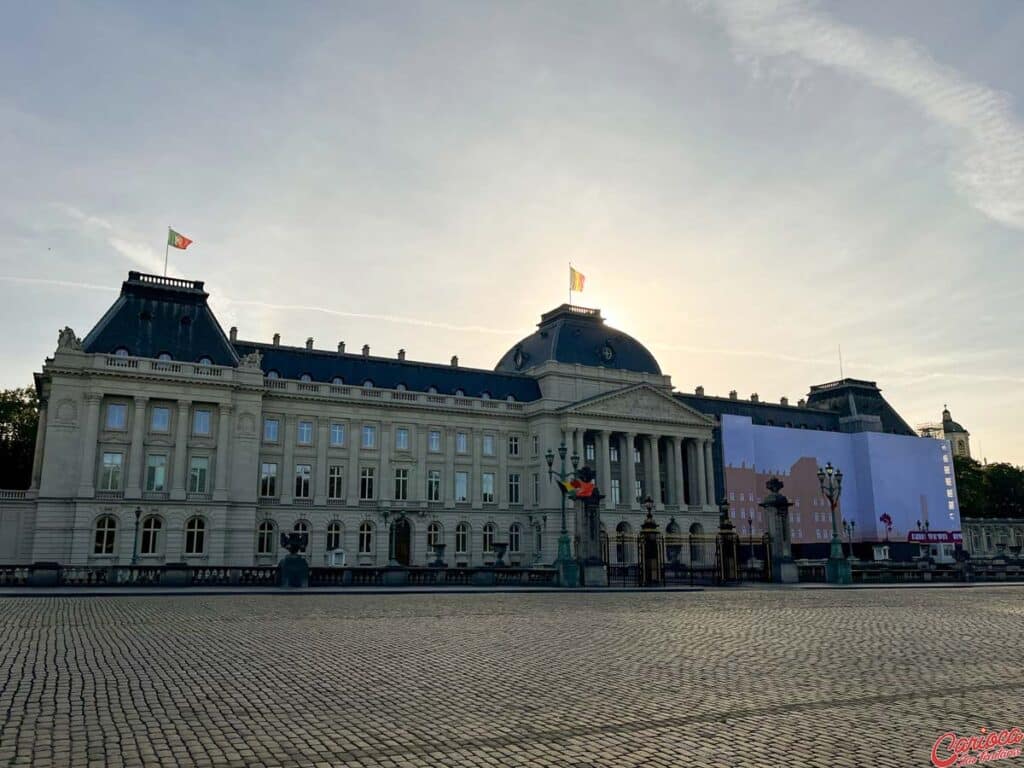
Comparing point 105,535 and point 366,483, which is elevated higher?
point 366,483

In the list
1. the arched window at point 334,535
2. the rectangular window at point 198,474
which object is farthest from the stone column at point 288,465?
the rectangular window at point 198,474

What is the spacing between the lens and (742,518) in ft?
282

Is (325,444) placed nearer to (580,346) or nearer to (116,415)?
(116,415)

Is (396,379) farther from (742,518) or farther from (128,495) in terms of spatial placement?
(742,518)

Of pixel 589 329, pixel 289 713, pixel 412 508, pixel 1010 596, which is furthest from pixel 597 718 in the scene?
pixel 589 329

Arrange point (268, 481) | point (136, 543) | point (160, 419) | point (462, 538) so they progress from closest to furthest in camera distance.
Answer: point (136, 543) → point (160, 419) → point (268, 481) → point (462, 538)

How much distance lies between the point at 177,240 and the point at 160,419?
13848 mm

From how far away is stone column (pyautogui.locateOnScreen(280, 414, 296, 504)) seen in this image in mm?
66000

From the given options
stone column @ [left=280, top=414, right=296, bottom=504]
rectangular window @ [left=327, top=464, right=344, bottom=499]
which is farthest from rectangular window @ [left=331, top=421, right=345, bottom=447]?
stone column @ [left=280, top=414, right=296, bottom=504]

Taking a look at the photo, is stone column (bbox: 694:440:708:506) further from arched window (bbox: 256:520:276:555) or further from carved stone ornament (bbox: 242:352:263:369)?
carved stone ornament (bbox: 242:352:263:369)

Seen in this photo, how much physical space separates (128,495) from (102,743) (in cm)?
5496

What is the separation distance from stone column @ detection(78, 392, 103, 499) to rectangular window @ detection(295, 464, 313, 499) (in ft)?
50.4

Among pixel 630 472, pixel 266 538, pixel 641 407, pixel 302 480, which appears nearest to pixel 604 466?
pixel 630 472

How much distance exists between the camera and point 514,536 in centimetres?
7556
